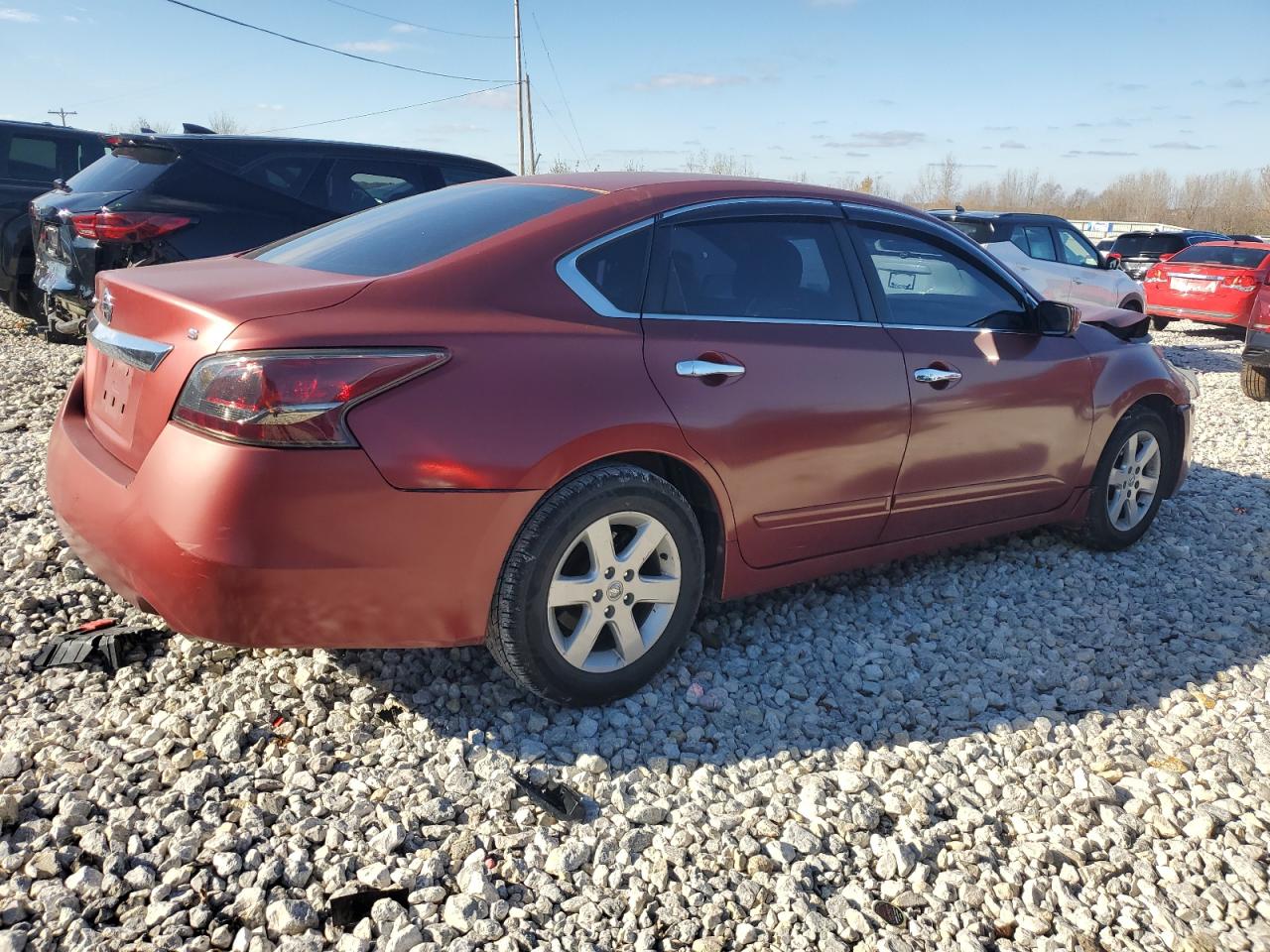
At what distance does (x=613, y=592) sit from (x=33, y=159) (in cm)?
996

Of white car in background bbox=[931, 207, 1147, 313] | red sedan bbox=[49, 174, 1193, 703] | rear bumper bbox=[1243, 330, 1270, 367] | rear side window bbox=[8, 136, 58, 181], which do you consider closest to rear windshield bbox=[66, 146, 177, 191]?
rear side window bbox=[8, 136, 58, 181]

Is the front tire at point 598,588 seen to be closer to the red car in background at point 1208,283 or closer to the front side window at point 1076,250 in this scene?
the front side window at point 1076,250

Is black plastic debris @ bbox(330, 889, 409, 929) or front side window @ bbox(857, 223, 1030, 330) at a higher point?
front side window @ bbox(857, 223, 1030, 330)

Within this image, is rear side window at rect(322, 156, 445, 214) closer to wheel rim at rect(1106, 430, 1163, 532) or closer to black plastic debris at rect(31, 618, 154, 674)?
black plastic debris at rect(31, 618, 154, 674)

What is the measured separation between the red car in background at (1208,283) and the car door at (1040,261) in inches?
167

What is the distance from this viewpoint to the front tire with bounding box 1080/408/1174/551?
4.78m

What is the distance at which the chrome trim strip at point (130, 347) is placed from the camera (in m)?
2.73

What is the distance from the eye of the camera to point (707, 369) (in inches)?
126

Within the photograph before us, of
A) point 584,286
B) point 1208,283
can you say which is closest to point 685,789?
point 584,286

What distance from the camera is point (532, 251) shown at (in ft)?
9.91

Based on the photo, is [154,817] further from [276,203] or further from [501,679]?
[276,203]

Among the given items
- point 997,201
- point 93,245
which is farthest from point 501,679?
point 997,201

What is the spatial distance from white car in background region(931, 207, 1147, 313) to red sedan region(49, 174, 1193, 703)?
25.2ft

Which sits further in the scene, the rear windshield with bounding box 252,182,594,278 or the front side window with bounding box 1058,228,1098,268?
the front side window with bounding box 1058,228,1098,268
